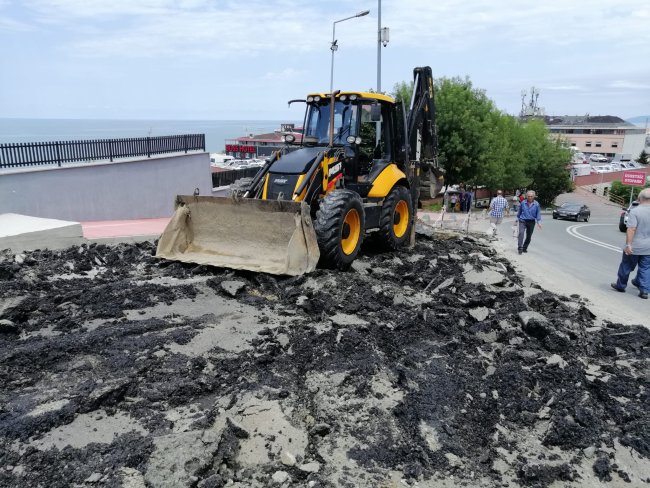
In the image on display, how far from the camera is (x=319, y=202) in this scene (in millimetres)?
8438

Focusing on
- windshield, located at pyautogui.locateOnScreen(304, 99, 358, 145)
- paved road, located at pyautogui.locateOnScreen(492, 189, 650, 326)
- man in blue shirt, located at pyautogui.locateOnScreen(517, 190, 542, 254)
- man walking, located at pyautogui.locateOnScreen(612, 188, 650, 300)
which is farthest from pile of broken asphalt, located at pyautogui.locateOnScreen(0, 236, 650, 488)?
man in blue shirt, located at pyautogui.locateOnScreen(517, 190, 542, 254)

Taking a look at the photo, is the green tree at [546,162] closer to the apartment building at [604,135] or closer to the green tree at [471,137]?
the green tree at [471,137]

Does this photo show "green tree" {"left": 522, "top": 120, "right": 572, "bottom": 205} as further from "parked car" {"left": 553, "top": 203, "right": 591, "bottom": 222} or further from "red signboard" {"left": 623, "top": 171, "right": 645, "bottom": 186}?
"parked car" {"left": 553, "top": 203, "right": 591, "bottom": 222}

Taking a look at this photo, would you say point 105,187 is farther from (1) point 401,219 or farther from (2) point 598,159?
(2) point 598,159

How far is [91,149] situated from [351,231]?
1122cm

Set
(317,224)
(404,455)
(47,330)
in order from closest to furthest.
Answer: (404,455), (47,330), (317,224)

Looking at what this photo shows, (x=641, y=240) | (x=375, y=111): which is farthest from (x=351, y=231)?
(x=641, y=240)

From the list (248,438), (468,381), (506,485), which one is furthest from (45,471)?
(468,381)

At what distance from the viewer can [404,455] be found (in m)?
3.83

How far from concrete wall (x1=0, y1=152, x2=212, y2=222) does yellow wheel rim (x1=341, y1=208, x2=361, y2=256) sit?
9603 millimetres

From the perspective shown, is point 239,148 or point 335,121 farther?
point 239,148

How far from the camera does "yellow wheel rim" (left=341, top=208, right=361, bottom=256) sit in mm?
8502

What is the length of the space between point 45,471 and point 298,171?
5.84m

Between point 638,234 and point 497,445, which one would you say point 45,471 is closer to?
point 497,445
